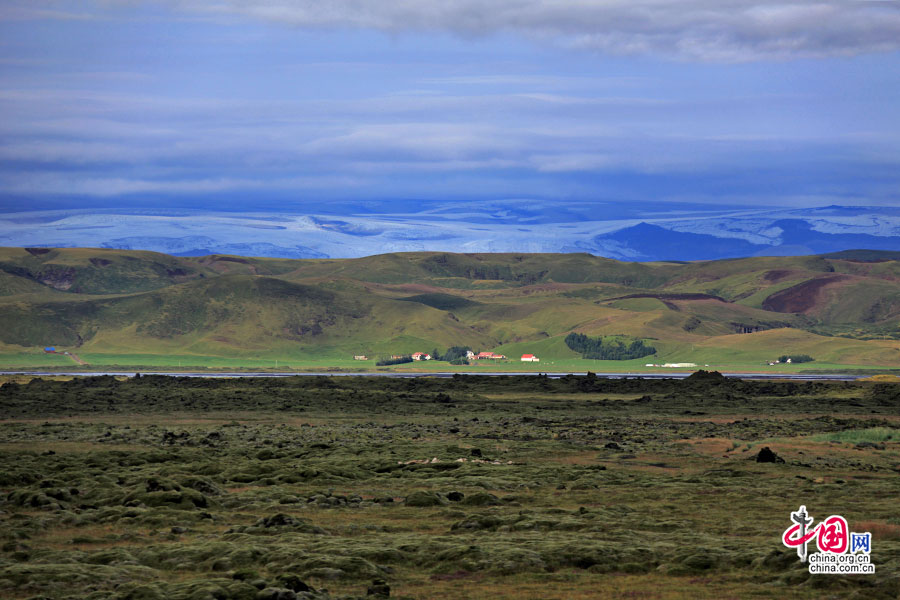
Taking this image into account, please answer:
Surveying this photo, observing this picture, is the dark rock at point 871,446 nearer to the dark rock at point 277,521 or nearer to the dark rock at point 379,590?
the dark rock at point 277,521

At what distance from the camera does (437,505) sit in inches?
1633

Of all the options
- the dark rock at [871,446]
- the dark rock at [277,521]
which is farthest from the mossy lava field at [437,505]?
the dark rock at [871,446]

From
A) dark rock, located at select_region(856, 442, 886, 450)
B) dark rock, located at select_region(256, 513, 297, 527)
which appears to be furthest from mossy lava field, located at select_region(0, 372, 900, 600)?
dark rock, located at select_region(856, 442, 886, 450)

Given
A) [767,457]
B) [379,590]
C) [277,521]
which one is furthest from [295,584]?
[767,457]

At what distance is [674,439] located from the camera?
7188 cm

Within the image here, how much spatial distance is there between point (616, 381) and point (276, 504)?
344 feet

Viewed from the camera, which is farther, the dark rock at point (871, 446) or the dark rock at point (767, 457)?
the dark rock at point (871, 446)

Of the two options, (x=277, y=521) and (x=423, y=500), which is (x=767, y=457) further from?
(x=277, y=521)

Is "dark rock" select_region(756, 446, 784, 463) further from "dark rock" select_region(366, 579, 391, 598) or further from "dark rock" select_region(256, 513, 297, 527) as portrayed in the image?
"dark rock" select_region(366, 579, 391, 598)

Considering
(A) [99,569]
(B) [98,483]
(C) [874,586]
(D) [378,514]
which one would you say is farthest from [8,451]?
(C) [874,586]

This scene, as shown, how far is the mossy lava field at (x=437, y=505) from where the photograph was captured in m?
26.3

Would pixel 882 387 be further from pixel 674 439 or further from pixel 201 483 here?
pixel 201 483

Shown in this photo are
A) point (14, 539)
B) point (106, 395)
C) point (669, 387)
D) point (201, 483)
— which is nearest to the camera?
point (14, 539)

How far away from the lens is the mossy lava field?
1035 inches
